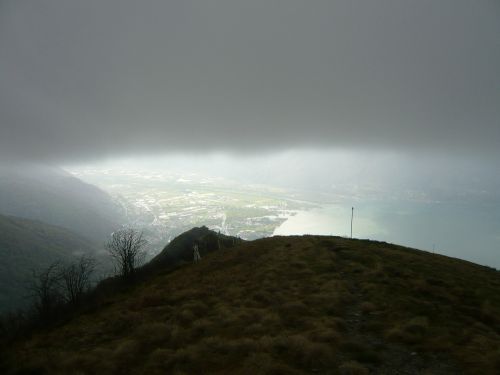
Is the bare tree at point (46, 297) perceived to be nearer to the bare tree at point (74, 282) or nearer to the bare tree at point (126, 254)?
the bare tree at point (74, 282)

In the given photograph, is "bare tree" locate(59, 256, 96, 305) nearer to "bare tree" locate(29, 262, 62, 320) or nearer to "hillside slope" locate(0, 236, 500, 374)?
"bare tree" locate(29, 262, 62, 320)

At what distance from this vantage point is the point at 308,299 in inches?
782

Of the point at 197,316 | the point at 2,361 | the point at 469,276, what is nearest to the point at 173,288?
the point at 197,316

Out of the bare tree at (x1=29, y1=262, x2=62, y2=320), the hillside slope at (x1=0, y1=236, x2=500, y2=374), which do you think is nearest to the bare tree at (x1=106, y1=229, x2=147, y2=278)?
the bare tree at (x1=29, y1=262, x2=62, y2=320)

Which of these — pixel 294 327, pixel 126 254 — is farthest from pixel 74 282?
pixel 294 327

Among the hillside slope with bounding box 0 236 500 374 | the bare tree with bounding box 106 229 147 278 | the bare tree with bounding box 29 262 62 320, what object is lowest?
the bare tree with bounding box 29 262 62 320

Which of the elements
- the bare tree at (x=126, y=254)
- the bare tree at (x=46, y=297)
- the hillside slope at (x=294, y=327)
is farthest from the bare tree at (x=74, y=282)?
the hillside slope at (x=294, y=327)

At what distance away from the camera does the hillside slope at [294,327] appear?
38.8 ft

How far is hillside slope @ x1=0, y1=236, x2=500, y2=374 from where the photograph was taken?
11.8 metres

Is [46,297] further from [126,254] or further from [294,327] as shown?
[294,327]

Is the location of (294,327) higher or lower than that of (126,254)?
higher

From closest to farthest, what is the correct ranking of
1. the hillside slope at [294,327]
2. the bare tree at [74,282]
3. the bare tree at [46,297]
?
the hillside slope at [294,327] < the bare tree at [46,297] < the bare tree at [74,282]

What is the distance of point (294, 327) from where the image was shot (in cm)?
1564

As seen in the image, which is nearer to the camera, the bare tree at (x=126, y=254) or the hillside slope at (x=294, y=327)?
the hillside slope at (x=294, y=327)
